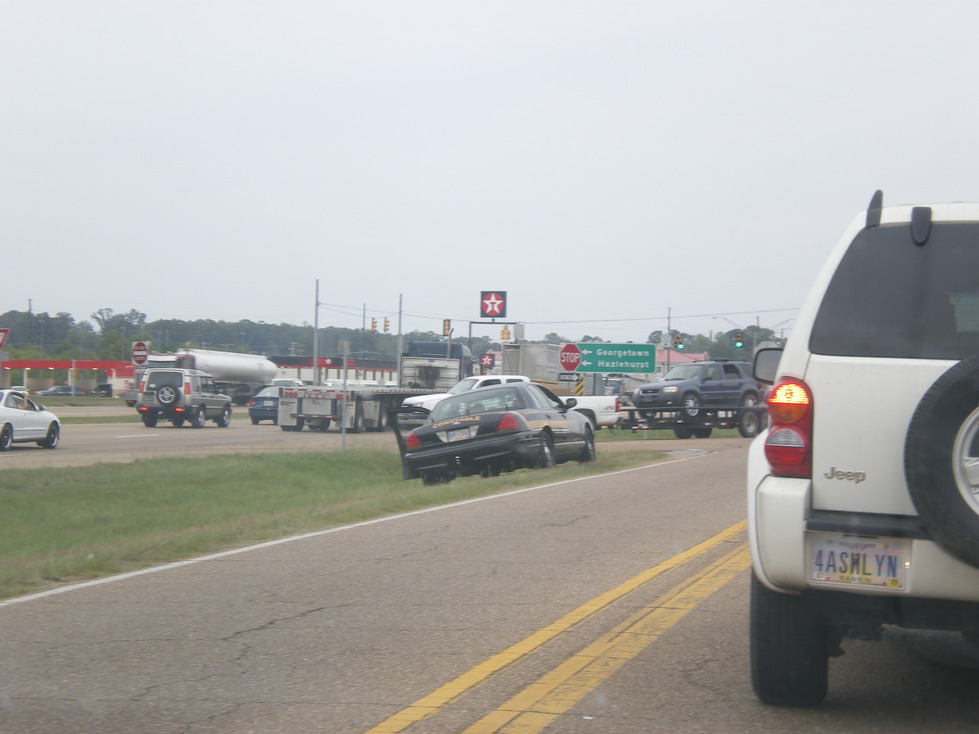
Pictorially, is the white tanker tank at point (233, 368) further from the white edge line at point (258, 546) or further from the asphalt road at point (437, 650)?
the asphalt road at point (437, 650)

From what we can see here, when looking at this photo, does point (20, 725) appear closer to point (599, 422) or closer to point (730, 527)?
point (730, 527)

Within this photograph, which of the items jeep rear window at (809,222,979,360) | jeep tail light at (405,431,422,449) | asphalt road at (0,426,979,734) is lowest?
asphalt road at (0,426,979,734)

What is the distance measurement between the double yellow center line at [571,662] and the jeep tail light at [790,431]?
5.28 ft

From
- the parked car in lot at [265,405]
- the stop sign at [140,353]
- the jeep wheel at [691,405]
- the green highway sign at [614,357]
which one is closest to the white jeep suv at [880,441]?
the jeep wheel at [691,405]

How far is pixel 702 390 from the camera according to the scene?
3094cm

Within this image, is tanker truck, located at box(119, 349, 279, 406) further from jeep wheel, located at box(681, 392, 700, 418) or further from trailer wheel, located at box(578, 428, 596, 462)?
trailer wheel, located at box(578, 428, 596, 462)

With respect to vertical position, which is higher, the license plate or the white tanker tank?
the license plate

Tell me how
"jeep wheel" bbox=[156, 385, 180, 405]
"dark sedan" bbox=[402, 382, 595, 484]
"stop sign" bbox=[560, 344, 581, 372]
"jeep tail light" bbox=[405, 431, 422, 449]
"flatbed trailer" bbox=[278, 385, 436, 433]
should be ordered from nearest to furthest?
"dark sedan" bbox=[402, 382, 595, 484]
"jeep tail light" bbox=[405, 431, 422, 449]
"stop sign" bbox=[560, 344, 581, 372]
"flatbed trailer" bbox=[278, 385, 436, 433]
"jeep wheel" bbox=[156, 385, 180, 405]

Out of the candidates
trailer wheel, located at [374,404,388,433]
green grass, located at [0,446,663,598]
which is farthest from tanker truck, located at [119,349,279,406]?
green grass, located at [0,446,663,598]

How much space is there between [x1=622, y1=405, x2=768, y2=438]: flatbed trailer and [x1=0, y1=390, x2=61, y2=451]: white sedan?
16522 mm

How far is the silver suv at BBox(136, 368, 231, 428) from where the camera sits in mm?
37844

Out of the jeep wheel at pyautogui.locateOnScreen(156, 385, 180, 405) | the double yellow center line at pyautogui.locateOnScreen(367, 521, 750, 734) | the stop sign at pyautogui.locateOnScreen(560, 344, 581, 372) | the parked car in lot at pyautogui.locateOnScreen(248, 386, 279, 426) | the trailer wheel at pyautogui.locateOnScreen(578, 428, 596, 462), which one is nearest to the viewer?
the double yellow center line at pyautogui.locateOnScreen(367, 521, 750, 734)

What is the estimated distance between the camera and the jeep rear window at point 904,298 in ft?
14.1

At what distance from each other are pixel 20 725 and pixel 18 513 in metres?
11.7
